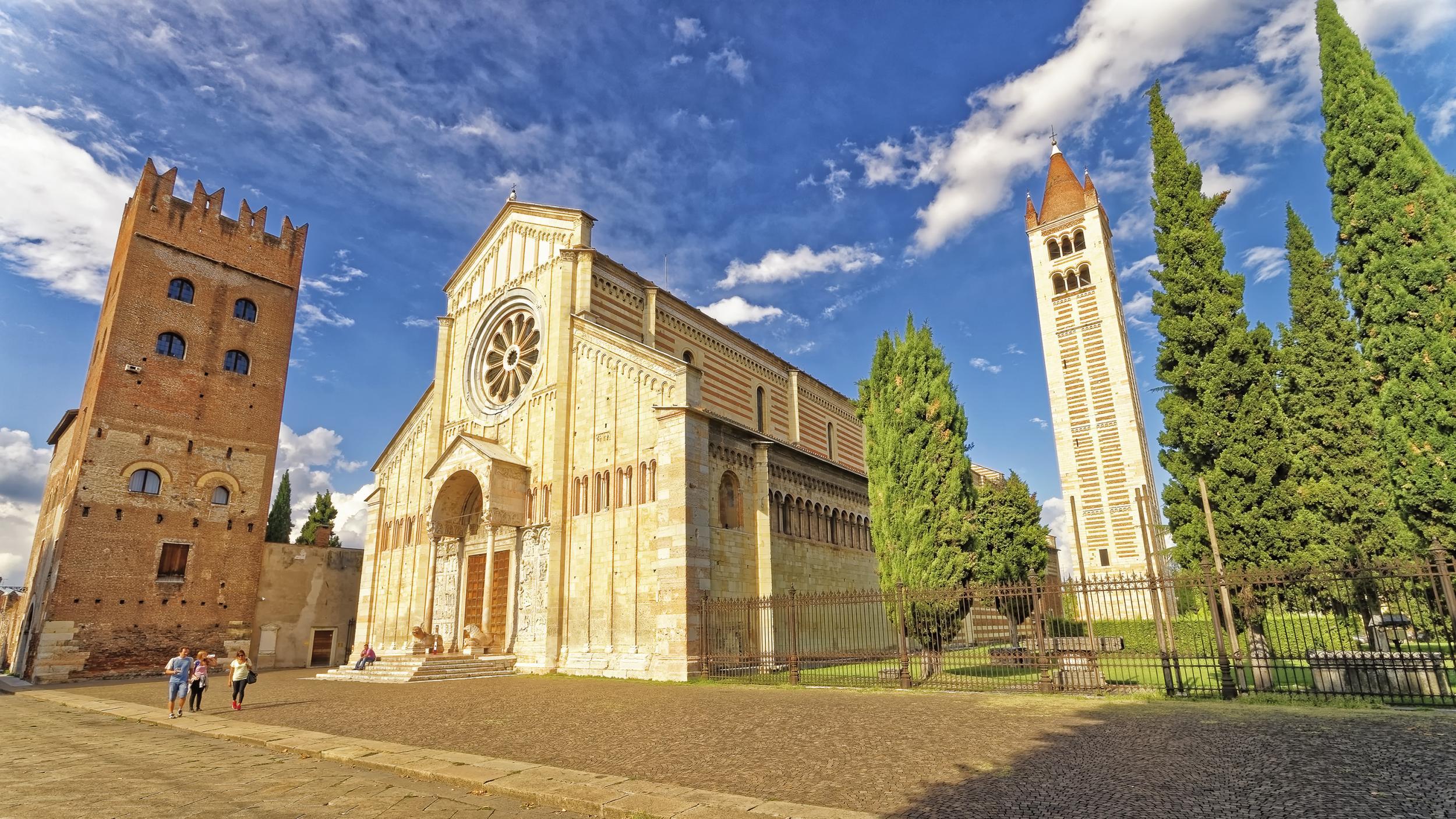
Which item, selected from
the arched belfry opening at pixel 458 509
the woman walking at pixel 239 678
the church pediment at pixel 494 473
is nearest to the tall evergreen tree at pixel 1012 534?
the church pediment at pixel 494 473

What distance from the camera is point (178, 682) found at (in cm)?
1345

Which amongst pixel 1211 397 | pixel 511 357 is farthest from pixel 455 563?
pixel 1211 397

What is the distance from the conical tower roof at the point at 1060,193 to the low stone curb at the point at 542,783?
Answer: 134 ft

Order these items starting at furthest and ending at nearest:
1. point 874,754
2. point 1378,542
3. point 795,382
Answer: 1. point 795,382
2. point 1378,542
3. point 874,754

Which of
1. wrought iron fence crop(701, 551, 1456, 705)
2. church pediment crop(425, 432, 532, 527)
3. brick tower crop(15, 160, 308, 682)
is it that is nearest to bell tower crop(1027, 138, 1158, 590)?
wrought iron fence crop(701, 551, 1456, 705)

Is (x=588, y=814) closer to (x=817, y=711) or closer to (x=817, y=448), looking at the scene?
(x=817, y=711)

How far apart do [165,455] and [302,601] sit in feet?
25.9

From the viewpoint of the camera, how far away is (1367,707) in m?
9.89

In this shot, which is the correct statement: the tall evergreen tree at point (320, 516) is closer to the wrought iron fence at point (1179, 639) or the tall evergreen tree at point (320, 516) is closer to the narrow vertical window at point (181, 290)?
the narrow vertical window at point (181, 290)

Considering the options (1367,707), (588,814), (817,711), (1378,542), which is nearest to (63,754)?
(588,814)

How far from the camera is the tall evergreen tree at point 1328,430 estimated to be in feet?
41.5

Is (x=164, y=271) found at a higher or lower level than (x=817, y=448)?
higher

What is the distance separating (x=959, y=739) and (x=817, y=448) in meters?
24.1

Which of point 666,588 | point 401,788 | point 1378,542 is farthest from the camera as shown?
point 666,588
